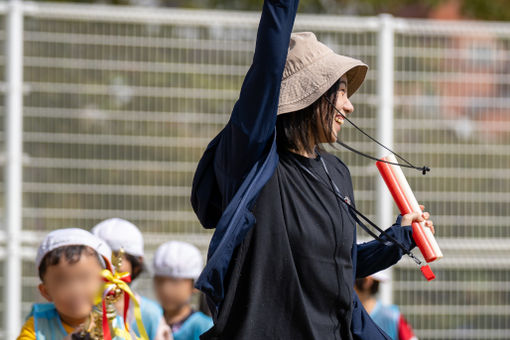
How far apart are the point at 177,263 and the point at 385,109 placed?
2316mm

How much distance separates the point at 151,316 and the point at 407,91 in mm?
3275

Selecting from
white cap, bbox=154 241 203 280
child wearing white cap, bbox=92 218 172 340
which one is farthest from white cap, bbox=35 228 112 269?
white cap, bbox=154 241 203 280

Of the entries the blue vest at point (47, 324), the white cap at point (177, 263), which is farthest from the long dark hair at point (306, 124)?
the white cap at point (177, 263)

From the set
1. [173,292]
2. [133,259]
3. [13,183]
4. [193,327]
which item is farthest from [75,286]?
[13,183]

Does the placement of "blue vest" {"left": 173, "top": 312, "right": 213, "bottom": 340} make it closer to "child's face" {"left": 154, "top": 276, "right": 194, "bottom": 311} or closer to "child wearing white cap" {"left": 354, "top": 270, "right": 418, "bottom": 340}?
"child's face" {"left": 154, "top": 276, "right": 194, "bottom": 311}

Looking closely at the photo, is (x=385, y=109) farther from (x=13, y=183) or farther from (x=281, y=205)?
(x=281, y=205)

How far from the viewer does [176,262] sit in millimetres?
5496

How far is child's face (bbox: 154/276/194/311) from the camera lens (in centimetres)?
543

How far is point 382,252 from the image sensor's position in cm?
321

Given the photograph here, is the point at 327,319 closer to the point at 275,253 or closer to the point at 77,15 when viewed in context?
the point at 275,253

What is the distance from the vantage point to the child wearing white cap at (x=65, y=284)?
12.2 feet

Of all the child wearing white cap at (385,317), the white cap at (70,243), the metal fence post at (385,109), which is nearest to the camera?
the white cap at (70,243)

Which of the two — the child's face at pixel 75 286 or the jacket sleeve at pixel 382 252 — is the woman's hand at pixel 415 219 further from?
the child's face at pixel 75 286

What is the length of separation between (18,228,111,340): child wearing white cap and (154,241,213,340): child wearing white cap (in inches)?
59.8
